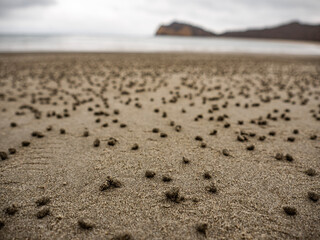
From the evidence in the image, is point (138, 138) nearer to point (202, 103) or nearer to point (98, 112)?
point (98, 112)

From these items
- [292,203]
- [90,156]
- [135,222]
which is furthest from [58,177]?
[292,203]

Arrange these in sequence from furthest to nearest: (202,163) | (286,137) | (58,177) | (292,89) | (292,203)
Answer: (292,89), (286,137), (202,163), (58,177), (292,203)

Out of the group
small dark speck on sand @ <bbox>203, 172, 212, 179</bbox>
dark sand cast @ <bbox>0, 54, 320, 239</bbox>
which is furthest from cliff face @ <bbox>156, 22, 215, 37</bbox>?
small dark speck on sand @ <bbox>203, 172, 212, 179</bbox>

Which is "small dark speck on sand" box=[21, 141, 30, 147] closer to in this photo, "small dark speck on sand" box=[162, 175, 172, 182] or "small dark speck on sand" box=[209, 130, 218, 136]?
"small dark speck on sand" box=[162, 175, 172, 182]

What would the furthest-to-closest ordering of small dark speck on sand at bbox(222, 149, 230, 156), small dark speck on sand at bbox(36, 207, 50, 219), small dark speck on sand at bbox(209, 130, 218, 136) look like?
small dark speck on sand at bbox(209, 130, 218, 136)
small dark speck on sand at bbox(222, 149, 230, 156)
small dark speck on sand at bbox(36, 207, 50, 219)

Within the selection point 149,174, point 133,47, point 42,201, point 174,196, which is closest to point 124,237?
point 174,196

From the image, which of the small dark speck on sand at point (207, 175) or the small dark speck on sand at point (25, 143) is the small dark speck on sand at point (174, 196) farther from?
the small dark speck on sand at point (25, 143)
